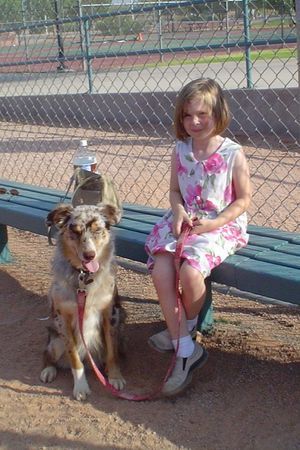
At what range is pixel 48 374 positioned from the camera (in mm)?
3787

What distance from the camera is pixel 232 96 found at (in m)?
9.31

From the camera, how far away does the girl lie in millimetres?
3473

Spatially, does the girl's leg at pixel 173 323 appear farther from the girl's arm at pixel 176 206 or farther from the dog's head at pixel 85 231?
the dog's head at pixel 85 231

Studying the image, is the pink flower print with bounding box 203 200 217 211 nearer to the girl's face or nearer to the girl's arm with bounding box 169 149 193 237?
the girl's arm with bounding box 169 149 193 237

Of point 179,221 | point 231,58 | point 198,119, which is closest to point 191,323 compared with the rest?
point 179,221

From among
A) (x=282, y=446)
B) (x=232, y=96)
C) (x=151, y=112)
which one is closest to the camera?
(x=282, y=446)

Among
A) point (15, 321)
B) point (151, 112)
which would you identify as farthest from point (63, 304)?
point (151, 112)

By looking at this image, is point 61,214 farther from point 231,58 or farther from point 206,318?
point 231,58

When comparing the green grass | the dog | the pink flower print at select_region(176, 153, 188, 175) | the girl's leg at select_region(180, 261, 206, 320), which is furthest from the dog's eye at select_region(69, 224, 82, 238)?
the green grass

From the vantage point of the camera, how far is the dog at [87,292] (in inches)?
138

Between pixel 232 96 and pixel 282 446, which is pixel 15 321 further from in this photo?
pixel 232 96

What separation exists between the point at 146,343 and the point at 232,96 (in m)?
5.67

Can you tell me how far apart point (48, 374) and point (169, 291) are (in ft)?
2.48

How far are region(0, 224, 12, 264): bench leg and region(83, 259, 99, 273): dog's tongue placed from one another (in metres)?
1.98
